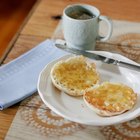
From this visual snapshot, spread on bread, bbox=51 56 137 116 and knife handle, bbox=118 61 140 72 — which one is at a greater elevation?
spread on bread, bbox=51 56 137 116

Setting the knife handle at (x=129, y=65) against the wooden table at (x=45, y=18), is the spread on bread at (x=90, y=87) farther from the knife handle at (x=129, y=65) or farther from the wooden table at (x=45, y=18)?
the wooden table at (x=45, y=18)

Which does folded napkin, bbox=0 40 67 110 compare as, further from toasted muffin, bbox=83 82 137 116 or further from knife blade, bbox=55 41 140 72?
toasted muffin, bbox=83 82 137 116

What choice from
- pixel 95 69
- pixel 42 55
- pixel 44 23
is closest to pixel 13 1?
pixel 44 23

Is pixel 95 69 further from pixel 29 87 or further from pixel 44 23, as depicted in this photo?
pixel 44 23

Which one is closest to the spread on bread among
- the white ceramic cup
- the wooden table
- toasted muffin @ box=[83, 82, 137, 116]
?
toasted muffin @ box=[83, 82, 137, 116]

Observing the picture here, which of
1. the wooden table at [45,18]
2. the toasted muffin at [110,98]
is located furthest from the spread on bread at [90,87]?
the wooden table at [45,18]
